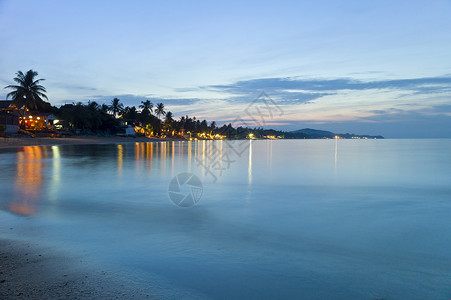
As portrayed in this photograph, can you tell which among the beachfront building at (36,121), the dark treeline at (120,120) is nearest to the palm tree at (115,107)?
the dark treeline at (120,120)

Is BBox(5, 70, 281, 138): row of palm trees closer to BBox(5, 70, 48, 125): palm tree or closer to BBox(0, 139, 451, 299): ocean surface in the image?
BBox(5, 70, 48, 125): palm tree

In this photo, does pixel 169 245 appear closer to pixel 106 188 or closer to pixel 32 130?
pixel 106 188

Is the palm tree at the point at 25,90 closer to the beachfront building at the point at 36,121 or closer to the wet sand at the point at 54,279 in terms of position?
the beachfront building at the point at 36,121

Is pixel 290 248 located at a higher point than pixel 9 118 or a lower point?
lower

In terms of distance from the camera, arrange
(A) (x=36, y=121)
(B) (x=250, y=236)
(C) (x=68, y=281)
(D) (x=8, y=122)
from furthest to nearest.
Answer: (A) (x=36, y=121), (D) (x=8, y=122), (B) (x=250, y=236), (C) (x=68, y=281)

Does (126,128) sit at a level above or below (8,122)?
above

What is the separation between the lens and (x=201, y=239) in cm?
599

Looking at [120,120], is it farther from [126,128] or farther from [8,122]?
[8,122]

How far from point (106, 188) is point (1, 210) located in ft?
15.1

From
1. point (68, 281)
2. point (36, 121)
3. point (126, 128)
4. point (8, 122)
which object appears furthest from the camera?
point (126, 128)

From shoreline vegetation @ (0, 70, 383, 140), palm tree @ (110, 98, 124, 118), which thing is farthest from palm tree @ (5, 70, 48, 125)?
palm tree @ (110, 98, 124, 118)

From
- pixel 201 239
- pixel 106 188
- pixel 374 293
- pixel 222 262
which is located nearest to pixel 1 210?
pixel 106 188

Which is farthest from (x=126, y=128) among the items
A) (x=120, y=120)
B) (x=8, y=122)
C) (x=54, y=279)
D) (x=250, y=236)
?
(x=54, y=279)

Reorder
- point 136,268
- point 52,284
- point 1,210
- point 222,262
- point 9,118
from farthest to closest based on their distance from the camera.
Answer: point 9,118, point 1,210, point 222,262, point 136,268, point 52,284
